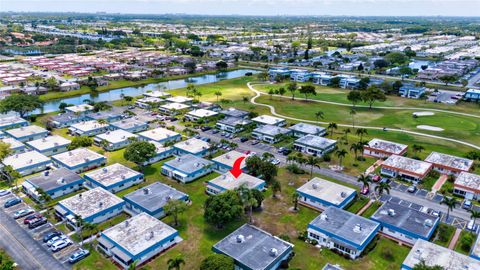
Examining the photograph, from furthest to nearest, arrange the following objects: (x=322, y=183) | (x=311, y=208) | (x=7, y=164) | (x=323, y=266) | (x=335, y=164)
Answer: (x=335, y=164)
(x=7, y=164)
(x=322, y=183)
(x=311, y=208)
(x=323, y=266)

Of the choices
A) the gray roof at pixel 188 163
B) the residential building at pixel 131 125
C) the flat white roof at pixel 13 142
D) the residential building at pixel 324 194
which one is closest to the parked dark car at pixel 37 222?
the gray roof at pixel 188 163

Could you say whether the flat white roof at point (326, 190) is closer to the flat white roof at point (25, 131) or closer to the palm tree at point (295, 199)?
the palm tree at point (295, 199)

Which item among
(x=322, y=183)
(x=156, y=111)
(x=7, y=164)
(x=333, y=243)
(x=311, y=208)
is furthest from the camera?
(x=156, y=111)

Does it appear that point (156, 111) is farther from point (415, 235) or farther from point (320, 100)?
point (415, 235)

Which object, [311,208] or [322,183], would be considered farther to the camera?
[322,183]

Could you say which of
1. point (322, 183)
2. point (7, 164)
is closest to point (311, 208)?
point (322, 183)

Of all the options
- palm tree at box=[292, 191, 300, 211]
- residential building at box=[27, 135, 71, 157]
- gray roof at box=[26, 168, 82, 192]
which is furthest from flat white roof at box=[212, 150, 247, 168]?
residential building at box=[27, 135, 71, 157]

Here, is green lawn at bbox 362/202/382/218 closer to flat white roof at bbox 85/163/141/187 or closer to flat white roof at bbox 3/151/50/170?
flat white roof at bbox 85/163/141/187
